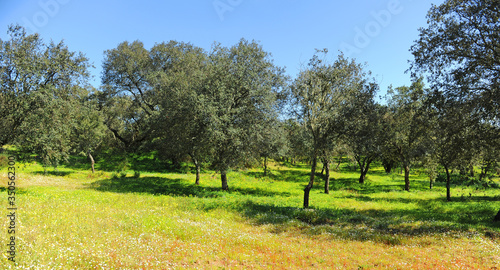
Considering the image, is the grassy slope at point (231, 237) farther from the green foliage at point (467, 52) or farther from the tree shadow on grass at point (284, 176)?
the tree shadow on grass at point (284, 176)

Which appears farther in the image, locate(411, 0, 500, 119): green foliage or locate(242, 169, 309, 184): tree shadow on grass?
locate(242, 169, 309, 184): tree shadow on grass

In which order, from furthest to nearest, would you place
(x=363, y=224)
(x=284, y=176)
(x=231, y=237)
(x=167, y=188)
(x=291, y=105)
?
(x=284, y=176) < (x=167, y=188) < (x=291, y=105) < (x=363, y=224) < (x=231, y=237)

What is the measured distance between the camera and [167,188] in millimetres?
29797

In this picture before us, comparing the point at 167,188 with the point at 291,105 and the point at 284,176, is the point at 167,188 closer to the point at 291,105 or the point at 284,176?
the point at 291,105

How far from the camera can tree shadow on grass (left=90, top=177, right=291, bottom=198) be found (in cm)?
2740

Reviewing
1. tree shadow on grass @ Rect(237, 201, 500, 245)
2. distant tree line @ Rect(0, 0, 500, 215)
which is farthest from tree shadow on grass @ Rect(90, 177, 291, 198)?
tree shadow on grass @ Rect(237, 201, 500, 245)

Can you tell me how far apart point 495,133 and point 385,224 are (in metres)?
9.57

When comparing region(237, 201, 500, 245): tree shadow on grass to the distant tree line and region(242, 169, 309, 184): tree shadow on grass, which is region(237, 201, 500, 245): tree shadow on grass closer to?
the distant tree line

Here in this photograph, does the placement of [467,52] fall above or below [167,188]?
above

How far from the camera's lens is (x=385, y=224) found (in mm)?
18188

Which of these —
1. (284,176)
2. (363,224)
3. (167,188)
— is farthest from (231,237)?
(284,176)

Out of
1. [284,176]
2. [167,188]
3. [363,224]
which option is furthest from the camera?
[284,176]

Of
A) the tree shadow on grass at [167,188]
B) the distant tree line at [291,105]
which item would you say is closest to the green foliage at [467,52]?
the distant tree line at [291,105]

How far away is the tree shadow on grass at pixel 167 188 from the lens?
27397mm
